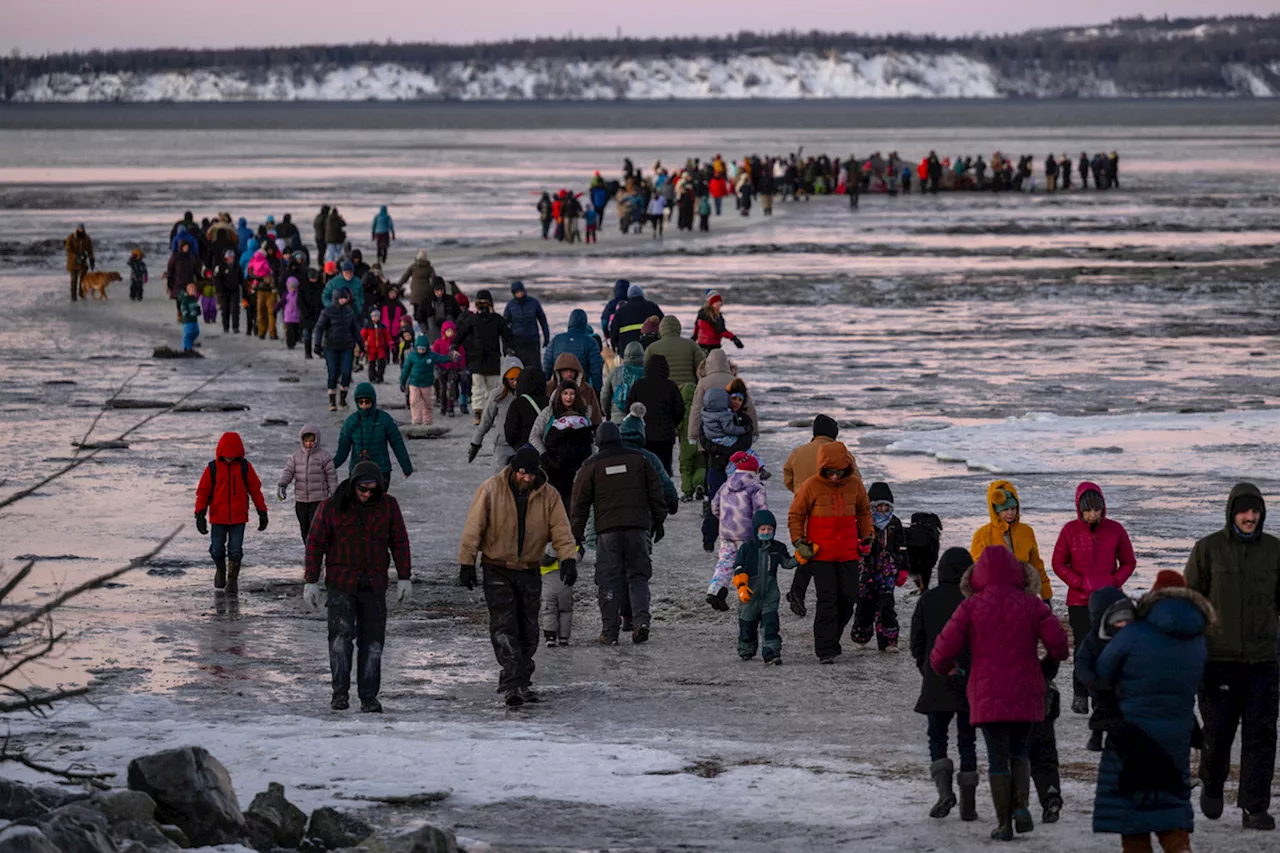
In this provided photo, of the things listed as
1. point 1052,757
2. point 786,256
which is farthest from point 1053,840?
point 786,256

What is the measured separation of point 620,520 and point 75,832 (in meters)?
4.89

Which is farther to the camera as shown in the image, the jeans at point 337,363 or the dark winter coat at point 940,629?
the jeans at point 337,363

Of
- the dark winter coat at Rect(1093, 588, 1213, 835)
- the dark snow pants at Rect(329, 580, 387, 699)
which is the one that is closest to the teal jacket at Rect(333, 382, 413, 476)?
the dark snow pants at Rect(329, 580, 387, 699)

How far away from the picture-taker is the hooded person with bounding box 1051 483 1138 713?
30.2ft

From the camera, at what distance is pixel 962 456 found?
669 inches

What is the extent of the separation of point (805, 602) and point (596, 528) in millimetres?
1695

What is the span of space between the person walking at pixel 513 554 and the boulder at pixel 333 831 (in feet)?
7.66

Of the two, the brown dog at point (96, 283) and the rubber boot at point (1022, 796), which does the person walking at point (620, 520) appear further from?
the brown dog at point (96, 283)

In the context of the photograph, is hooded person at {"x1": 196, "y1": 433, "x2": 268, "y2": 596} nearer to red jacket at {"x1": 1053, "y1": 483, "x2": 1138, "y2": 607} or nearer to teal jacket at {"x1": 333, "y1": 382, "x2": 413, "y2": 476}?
teal jacket at {"x1": 333, "y1": 382, "x2": 413, "y2": 476}

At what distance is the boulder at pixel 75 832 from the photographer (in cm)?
650

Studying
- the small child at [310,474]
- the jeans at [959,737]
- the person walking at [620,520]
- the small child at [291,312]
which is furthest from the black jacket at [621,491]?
the small child at [291,312]

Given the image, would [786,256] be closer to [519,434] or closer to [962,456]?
[962,456]

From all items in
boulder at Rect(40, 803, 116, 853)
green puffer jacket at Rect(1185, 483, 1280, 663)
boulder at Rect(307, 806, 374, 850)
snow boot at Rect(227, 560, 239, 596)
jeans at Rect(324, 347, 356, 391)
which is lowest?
snow boot at Rect(227, 560, 239, 596)

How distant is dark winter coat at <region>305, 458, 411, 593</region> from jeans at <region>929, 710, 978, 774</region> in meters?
2.88
